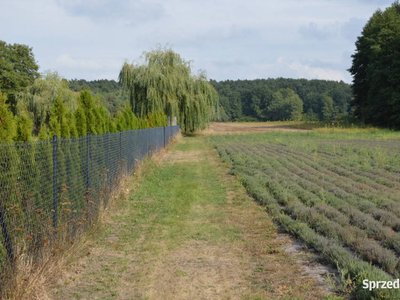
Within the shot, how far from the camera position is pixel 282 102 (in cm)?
11988

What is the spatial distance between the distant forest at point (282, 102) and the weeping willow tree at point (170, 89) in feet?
254

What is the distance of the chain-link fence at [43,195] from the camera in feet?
12.8

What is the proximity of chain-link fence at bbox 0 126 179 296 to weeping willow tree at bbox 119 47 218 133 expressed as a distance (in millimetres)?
22300

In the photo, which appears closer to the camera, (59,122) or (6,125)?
(6,125)

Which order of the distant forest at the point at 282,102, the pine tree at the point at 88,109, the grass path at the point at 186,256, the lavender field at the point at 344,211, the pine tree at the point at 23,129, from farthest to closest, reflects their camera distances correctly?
the distant forest at the point at 282,102
the pine tree at the point at 88,109
the pine tree at the point at 23,129
the lavender field at the point at 344,211
the grass path at the point at 186,256

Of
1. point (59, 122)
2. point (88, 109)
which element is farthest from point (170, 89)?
point (59, 122)

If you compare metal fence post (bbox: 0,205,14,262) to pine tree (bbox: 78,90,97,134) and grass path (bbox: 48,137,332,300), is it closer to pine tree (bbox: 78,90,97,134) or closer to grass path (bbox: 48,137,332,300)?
grass path (bbox: 48,137,332,300)

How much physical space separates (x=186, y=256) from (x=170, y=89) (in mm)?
27126

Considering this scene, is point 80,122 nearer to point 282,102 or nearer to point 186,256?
point 186,256

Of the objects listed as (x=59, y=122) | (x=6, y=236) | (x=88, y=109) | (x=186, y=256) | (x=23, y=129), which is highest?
(x=88, y=109)

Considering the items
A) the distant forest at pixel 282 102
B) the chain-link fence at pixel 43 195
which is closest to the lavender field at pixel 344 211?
the chain-link fence at pixel 43 195

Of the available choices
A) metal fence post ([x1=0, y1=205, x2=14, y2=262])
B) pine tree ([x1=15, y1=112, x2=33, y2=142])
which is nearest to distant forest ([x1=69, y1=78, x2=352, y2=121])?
pine tree ([x1=15, y1=112, x2=33, y2=142])

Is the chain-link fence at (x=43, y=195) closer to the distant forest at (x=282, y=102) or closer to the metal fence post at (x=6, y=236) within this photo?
the metal fence post at (x=6, y=236)

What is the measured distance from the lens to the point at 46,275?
14.5 feet
